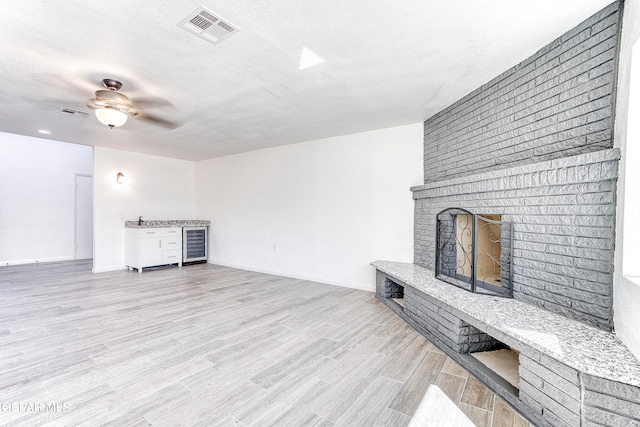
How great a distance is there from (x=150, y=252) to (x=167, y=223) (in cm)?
69

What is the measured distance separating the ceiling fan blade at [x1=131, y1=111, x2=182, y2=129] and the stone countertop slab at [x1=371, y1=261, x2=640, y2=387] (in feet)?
12.9

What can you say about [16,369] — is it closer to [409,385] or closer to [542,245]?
[409,385]

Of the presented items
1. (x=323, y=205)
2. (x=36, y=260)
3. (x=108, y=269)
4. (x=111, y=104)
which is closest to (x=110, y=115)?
(x=111, y=104)

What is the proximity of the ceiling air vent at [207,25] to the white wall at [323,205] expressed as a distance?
2.86 metres

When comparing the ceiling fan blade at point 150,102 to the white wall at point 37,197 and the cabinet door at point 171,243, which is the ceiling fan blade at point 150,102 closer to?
the cabinet door at point 171,243

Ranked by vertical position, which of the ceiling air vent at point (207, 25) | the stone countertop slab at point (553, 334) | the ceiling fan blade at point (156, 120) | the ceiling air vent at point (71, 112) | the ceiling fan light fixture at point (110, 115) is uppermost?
the ceiling air vent at point (207, 25)

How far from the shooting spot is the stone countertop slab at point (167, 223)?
5.95 m

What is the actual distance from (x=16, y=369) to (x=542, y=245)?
4.02 m

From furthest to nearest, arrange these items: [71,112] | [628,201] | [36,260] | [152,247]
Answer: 1. [36,260]
2. [152,247]
3. [71,112]
4. [628,201]

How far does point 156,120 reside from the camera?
13.1 ft

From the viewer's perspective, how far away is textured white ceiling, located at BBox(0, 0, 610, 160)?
182 cm

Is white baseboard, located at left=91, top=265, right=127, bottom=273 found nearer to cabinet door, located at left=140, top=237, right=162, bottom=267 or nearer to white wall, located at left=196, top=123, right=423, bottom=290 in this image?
cabinet door, located at left=140, top=237, right=162, bottom=267

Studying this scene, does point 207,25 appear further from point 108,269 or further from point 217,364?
point 108,269

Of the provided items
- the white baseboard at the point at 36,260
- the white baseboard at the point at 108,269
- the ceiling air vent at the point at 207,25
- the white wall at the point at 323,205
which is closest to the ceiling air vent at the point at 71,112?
the ceiling air vent at the point at 207,25
